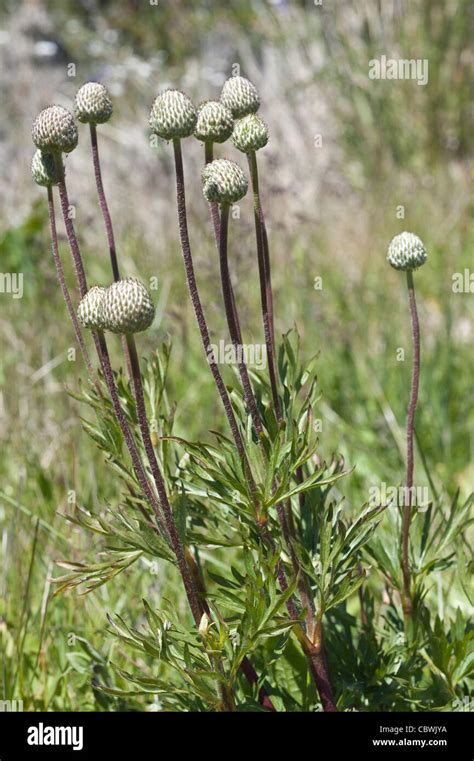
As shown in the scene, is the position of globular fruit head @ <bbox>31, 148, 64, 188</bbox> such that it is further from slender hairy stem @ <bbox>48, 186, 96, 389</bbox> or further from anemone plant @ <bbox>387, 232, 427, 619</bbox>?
anemone plant @ <bbox>387, 232, 427, 619</bbox>

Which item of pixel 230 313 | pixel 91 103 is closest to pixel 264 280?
pixel 230 313

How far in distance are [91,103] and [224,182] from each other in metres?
0.35

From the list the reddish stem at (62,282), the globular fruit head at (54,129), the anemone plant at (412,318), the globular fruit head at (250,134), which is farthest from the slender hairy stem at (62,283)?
the anemone plant at (412,318)

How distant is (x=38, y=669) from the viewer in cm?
221

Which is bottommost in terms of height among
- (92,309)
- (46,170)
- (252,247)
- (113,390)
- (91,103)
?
(113,390)

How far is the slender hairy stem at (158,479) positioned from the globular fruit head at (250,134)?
1.29 ft

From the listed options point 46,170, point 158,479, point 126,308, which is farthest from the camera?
point 46,170

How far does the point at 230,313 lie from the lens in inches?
59.5

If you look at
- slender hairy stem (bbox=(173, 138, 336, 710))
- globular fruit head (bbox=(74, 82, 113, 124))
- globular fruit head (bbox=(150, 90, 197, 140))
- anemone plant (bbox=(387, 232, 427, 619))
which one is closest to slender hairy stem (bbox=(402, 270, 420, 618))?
anemone plant (bbox=(387, 232, 427, 619))

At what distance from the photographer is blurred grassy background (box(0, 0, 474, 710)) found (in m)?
2.47

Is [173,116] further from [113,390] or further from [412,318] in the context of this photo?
[412,318]

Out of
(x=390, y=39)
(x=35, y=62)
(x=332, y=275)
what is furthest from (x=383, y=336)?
(x=35, y=62)

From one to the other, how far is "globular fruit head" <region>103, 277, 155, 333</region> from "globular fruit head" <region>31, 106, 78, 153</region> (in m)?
0.32

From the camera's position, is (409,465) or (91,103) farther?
(409,465)
